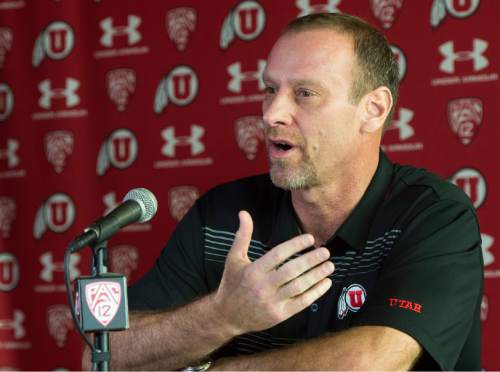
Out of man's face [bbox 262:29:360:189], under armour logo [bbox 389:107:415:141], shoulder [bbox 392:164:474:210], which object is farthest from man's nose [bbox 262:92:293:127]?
under armour logo [bbox 389:107:415:141]

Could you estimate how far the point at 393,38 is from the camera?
9.30ft

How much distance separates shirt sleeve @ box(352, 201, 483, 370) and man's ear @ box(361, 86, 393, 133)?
324 millimetres

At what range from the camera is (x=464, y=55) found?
2.74 m

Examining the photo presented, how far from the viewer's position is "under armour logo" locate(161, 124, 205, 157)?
3100mm

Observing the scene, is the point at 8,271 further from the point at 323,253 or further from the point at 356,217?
the point at 323,253

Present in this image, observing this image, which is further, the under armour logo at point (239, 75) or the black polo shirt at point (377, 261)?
the under armour logo at point (239, 75)

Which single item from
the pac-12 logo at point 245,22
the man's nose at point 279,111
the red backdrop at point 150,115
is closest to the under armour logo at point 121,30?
the red backdrop at point 150,115

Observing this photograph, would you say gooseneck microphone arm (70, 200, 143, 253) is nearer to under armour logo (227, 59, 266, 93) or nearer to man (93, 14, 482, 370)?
man (93, 14, 482, 370)

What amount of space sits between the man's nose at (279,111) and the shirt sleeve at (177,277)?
369mm

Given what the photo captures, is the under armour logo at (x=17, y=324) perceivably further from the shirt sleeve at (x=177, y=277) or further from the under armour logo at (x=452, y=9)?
the under armour logo at (x=452, y=9)

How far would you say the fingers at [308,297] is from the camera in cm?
151

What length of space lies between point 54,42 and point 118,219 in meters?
2.18

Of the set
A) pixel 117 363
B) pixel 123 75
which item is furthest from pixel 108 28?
pixel 117 363

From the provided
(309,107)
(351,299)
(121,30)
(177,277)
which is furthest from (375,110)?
(121,30)
